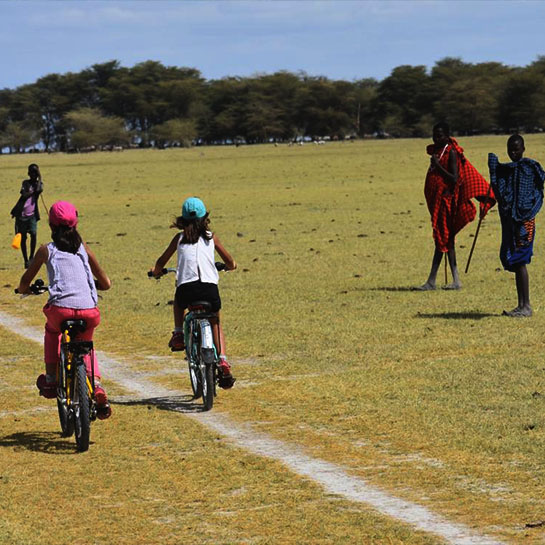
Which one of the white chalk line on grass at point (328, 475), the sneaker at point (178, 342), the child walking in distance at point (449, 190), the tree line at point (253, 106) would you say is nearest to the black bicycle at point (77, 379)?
the white chalk line on grass at point (328, 475)

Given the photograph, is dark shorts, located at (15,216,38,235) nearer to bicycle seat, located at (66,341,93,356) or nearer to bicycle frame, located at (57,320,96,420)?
bicycle frame, located at (57,320,96,420)

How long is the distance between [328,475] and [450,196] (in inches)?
353

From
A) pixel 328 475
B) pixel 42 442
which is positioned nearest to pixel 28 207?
pixel 42 442

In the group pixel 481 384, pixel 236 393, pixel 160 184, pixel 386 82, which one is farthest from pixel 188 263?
pixel 386 82

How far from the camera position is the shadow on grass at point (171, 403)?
33.3ft

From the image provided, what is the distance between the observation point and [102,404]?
8789 mm

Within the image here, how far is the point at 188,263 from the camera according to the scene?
9977 millimetres

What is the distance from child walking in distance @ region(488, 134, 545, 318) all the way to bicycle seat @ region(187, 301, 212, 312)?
496 centimetres

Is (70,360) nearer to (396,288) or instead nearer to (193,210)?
(193,210)

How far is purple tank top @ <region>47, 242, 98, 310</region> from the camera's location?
8688 millimetres

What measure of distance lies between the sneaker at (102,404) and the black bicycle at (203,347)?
116cm

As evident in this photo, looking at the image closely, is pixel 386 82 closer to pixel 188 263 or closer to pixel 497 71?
pixel 497 71

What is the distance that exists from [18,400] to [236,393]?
5.84 ft

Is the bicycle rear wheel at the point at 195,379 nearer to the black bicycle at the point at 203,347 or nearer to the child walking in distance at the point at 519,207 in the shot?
the black bicycle at the point at 203,347
